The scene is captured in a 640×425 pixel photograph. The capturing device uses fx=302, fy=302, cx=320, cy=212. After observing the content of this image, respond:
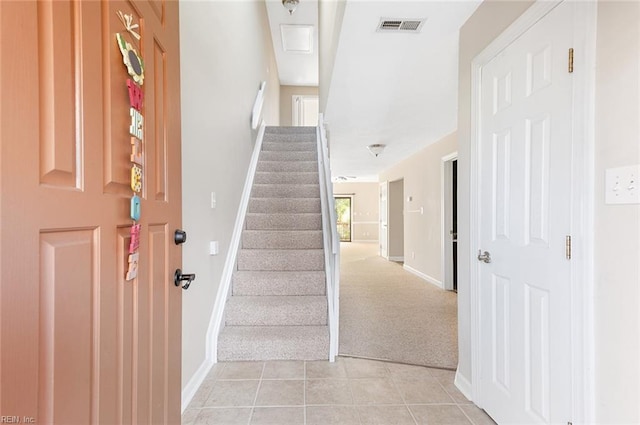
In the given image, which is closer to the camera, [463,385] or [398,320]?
[463,385]

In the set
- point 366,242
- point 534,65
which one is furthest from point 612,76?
point 366,242

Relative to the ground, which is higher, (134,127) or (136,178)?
(134,127)

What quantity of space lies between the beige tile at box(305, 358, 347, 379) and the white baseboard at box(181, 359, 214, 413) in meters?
0.71

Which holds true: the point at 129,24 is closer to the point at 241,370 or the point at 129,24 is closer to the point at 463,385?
the point at 241,370

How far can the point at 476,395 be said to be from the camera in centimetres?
178

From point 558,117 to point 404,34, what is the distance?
3.95 feet

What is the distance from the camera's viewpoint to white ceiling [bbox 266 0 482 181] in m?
1.85

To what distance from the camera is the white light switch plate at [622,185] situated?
97 cm

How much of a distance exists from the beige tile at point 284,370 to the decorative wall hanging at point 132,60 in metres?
1.95

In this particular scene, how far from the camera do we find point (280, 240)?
10.2 feet

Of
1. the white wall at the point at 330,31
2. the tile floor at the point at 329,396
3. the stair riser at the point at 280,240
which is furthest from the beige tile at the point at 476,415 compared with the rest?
the white wall at the point at 330,31

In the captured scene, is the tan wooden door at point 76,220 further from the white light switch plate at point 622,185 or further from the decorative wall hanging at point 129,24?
the white light switch plate at point 622,185

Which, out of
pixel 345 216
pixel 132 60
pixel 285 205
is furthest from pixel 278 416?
pixel 345 216

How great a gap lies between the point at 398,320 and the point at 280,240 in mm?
1567
